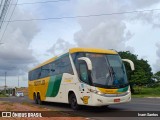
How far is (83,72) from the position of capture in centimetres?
1756

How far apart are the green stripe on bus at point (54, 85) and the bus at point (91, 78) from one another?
66mm

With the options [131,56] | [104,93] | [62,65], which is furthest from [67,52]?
[131,56]

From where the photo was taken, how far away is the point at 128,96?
1752cm

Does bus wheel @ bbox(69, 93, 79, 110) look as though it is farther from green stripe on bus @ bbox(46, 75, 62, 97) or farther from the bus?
green stripe on bus @ bbox(46, 75, 62, 97)

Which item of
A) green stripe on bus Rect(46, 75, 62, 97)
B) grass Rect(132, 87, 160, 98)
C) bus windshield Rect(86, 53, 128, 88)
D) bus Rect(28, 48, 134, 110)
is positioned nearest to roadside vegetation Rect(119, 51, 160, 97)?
grass Rect(132, 87, 160, 98)

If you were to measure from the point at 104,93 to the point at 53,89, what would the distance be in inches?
268

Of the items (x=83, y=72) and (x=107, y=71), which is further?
(x=83, y=72)

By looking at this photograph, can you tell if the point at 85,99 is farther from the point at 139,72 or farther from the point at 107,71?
the point at 139,72

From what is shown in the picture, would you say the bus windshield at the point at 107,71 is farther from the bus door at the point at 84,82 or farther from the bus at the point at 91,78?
the bus door at the point at 84,82

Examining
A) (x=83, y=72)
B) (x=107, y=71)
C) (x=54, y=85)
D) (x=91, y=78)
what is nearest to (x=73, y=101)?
(x=83, y=72)

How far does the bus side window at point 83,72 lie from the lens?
1722 centimetres

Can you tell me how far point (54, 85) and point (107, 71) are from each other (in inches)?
248

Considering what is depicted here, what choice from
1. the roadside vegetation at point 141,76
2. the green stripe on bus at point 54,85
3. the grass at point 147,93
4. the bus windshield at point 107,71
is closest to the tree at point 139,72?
the roadside vegetation at point 141,76

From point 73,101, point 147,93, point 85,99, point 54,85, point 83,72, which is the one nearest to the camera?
point 85,99
